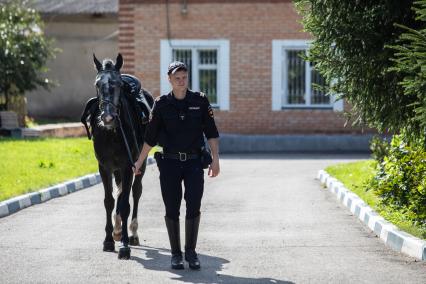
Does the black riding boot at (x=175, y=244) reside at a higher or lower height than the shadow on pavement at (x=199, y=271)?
higher

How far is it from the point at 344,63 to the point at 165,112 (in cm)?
323

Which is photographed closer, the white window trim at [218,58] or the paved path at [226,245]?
the paved path at [226,245]

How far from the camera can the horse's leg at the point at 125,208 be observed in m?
10.5

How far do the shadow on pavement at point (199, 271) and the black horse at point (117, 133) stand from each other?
0.95 feet

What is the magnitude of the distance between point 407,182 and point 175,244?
418cm

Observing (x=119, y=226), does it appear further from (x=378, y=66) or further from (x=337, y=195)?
(x=337, y=195)

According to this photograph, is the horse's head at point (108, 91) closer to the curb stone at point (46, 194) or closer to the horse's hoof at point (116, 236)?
the horse's hoof at point (116, 236)

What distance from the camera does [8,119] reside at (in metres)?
30.0

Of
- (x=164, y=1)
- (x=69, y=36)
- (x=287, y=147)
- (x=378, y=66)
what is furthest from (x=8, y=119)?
(x=378, y=66)

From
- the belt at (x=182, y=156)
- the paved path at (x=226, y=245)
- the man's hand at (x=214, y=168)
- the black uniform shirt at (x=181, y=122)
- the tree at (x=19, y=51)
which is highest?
the tree at (x=19, y=51)

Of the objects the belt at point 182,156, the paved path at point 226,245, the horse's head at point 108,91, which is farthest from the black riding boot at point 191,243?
the horse's head at point 108,91

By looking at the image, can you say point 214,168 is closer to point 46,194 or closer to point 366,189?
point 366,189

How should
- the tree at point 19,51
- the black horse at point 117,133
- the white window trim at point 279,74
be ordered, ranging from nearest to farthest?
1. the black horse at point 117,133
2. the white window trim at point 279,74
3. the tree at point 19,51

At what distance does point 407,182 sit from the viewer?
1312 cm
